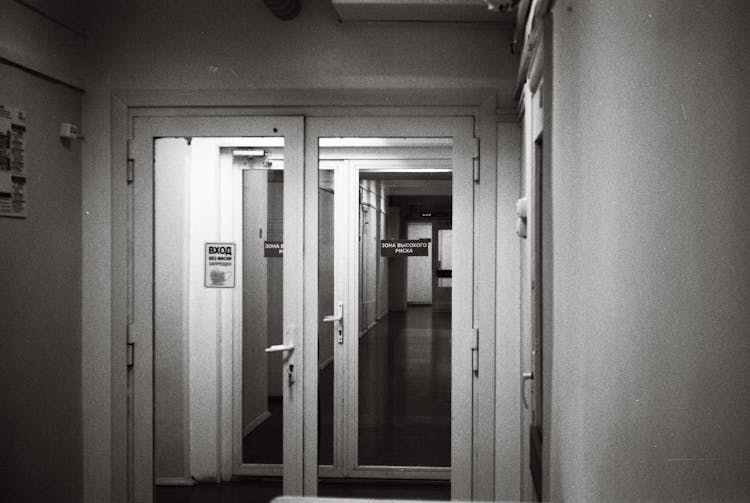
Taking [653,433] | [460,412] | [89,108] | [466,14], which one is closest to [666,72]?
[653,433]

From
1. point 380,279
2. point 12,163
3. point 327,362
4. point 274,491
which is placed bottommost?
point 274,491

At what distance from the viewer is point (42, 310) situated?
301 cm

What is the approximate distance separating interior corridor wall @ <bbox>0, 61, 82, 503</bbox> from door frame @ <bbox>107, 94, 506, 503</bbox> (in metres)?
0.13

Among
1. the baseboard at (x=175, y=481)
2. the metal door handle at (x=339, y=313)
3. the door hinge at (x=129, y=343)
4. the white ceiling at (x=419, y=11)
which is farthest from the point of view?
the metal door handle at (x=339, y=313)

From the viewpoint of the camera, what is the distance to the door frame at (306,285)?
10.5ft

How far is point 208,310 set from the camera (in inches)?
151

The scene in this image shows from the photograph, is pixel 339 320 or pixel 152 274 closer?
pixel 152 274

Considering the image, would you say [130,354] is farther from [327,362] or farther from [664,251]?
[664,251]

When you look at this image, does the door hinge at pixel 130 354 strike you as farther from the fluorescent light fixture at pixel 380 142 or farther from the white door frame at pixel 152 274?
the fluorescent light fixture at pixel 380 142

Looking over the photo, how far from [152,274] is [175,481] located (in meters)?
1.53

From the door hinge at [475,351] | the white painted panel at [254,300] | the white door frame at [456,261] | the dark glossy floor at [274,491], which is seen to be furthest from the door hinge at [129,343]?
the door hinge at [475,351]

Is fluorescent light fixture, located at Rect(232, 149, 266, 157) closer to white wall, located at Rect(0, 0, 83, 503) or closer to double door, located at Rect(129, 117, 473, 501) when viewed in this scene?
double door, located at Rect(129, 117, 473, 501)

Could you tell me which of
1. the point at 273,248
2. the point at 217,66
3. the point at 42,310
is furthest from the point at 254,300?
the point at 217,66

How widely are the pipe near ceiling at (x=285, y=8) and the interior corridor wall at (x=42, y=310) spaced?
1126 millimetres
